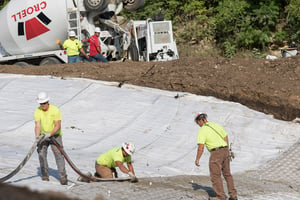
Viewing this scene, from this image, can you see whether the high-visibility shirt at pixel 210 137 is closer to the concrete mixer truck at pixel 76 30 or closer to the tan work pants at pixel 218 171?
the tan work pants at pixel 218 171

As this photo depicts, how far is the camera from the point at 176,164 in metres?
11.0

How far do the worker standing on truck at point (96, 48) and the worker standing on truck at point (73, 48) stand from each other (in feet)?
0.98

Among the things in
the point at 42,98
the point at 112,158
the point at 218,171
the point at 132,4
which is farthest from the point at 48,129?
the point at 132,4

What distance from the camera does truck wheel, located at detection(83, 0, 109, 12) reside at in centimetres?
2031

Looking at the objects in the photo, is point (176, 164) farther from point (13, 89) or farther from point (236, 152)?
point (13, 89)

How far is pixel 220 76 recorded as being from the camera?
1644 cm

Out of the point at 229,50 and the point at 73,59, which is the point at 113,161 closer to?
the point at 73,59

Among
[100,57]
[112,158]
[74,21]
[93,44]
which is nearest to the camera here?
[112,158]

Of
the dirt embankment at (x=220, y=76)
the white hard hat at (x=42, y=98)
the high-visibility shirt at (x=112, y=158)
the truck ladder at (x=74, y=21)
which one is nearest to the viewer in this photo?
the white hard hat at (x=42, y=98)

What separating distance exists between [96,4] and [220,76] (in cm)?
621

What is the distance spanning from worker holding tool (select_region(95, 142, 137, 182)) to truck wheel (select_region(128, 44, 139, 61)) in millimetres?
11943

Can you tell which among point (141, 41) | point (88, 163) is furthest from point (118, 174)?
point (141, 41)

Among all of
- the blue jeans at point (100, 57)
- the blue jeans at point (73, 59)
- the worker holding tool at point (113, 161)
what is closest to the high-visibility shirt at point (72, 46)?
the blue jeans at point (73, 59)

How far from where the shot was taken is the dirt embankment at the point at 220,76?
15070mm
